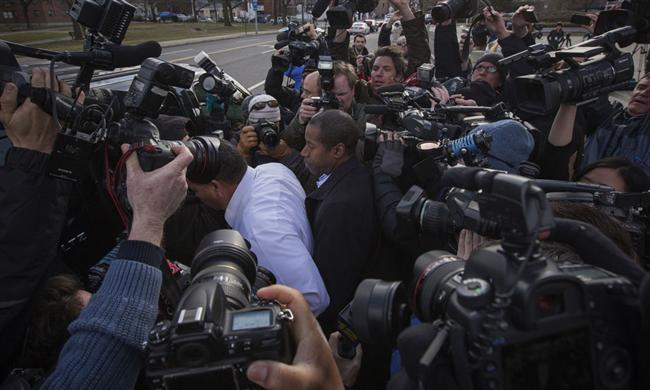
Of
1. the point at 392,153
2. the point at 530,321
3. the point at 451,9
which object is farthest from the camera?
the point at 451,9

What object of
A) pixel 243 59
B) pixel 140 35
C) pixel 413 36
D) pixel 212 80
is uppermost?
pixel 413 36

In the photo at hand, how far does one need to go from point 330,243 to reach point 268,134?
1.21 metres

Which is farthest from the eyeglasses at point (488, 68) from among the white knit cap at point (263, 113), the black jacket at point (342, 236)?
the black jacket at point (342, 236)

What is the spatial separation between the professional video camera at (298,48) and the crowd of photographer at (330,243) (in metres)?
1.04

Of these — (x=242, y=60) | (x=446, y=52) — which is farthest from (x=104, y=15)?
(x=242, y=60)

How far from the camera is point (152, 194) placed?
1372 millimetres

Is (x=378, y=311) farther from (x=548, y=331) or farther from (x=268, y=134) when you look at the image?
(x=268, y=134)

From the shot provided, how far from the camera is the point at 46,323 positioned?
1520 mm

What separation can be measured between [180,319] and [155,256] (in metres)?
0.41

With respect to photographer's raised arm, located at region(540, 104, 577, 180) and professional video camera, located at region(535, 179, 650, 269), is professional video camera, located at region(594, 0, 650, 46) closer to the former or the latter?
photographer's raised arm, located at region(540, 104, 577, 180)

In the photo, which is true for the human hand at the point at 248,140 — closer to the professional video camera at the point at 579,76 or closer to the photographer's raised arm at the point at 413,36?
the professional video camera at the point at 579,76

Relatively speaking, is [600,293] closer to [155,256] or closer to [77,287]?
[155,256]

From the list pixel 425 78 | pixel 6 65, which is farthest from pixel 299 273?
pixel 425 78

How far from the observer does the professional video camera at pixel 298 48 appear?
14.1 ft
